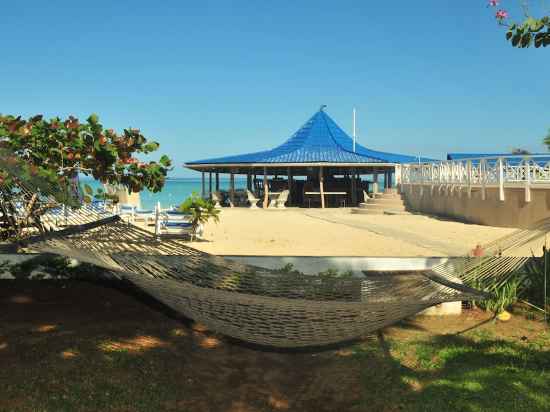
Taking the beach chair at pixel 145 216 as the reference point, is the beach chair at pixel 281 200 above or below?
above

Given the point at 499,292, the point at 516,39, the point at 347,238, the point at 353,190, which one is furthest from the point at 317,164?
the point at 516,39

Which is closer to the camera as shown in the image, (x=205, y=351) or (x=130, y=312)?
(x=205, y=351)

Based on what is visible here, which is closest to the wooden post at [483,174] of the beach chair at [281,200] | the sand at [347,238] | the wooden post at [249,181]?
the sand at [347,238]

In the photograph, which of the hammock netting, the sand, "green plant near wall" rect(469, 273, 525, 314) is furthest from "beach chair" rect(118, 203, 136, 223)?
"green plant near wall" rect(469, 273, 525, 314)

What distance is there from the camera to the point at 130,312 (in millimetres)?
4664

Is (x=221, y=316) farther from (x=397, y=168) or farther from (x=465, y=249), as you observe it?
(x=397, y=168)

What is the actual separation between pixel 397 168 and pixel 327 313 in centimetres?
1944

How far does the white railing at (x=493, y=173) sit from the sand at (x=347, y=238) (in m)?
1.13

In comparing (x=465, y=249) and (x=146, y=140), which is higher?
(x=146, y=140)

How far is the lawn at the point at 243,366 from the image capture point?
3049 mm

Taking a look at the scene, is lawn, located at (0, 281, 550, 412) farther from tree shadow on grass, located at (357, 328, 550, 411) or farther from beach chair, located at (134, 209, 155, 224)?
beach chair, located at (134, 209, 155, 224)

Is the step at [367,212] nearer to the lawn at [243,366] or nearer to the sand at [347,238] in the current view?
the sand at [347,238]

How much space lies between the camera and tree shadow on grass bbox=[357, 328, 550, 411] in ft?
9.96

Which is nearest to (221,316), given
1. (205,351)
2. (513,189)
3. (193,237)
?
(205,351)
